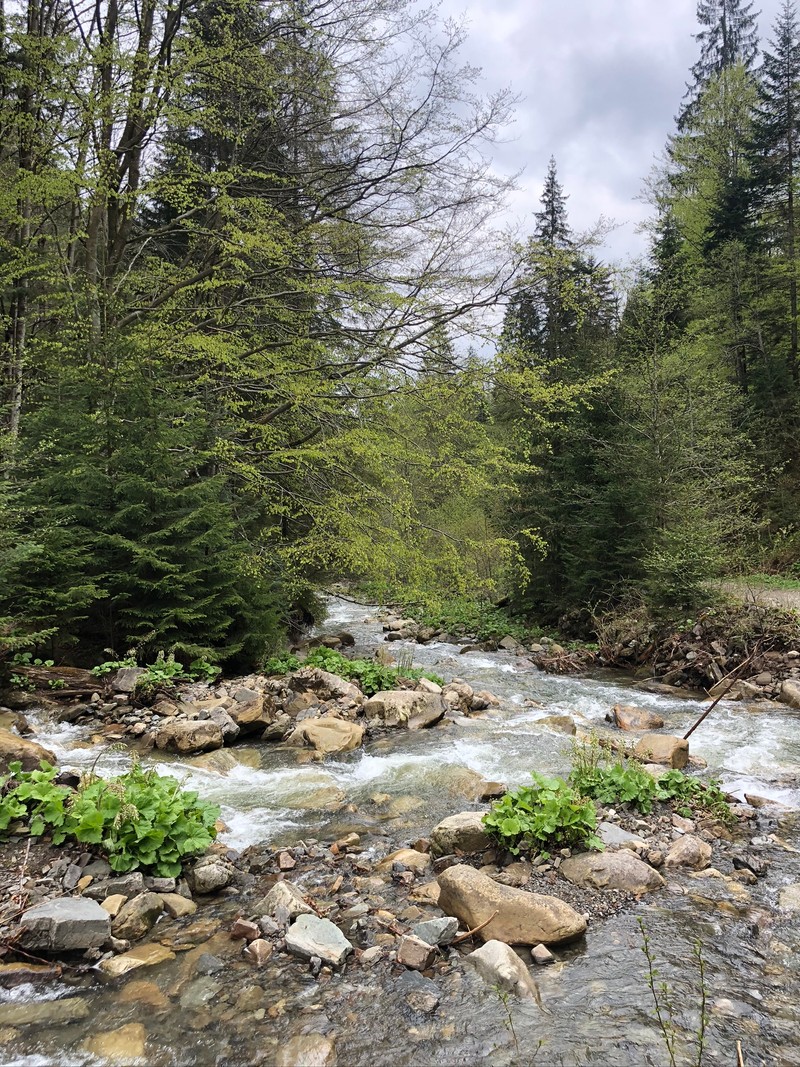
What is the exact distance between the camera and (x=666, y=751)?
5867 mm

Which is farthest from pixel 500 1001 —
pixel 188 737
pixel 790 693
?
pixel 790 693

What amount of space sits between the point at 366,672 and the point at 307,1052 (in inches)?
265

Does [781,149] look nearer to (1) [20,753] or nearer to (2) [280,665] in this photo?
(2) [280,665]

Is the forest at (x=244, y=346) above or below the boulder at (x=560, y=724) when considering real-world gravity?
above

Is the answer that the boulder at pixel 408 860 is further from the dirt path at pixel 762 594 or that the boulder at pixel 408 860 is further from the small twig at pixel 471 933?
the dirt path at pixel 762 594

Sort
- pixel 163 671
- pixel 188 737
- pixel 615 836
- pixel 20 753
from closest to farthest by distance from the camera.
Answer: pixel 615 836, pixel 20 753, pixel 188 737, pixel 163 671

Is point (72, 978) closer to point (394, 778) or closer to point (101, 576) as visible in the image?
point (394, 778)

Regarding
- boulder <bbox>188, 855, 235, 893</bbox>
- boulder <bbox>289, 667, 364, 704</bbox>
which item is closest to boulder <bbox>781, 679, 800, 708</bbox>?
boulder <bbox>289, 667, 364, 704</bbox>

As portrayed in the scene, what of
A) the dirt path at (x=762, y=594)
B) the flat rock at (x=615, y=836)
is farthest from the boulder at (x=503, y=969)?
the dirt path at (x=762, y=594)

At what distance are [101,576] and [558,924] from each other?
20.3ft

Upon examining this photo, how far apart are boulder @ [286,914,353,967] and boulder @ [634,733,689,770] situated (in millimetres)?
3839

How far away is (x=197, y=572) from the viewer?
8.21 metres

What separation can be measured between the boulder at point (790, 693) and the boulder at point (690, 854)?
18.0 feet

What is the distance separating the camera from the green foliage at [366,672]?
883 centimetres
